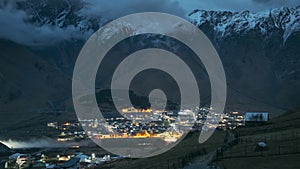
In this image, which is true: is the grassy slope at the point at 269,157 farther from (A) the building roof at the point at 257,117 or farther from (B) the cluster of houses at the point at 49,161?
(B) the cluster of houses at the point at 49,161

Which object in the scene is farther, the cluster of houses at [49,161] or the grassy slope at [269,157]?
the cluster of houses at [49,161]

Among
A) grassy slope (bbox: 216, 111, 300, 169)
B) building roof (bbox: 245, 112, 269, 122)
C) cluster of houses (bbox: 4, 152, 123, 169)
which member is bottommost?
cluster of houses (bbox: 4, 152, 123, 169)

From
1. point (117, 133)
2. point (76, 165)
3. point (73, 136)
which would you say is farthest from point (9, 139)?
point (76, 165)

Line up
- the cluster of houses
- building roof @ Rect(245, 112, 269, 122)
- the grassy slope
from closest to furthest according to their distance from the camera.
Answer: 1. the grassy slope
2. the cluster of houses
3. building roof @ Rect(245, 112, 269, 122)

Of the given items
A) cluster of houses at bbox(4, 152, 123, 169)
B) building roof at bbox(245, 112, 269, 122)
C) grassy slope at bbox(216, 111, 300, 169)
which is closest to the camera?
grassy slope at bbox(216, 111, 300, 169)

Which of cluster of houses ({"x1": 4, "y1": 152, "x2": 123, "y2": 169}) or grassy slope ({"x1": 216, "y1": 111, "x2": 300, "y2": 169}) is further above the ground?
grassy slope ({"x1": 216, "y1": 111, "x2": 300, "y2": 169})

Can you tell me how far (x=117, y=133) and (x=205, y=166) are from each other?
135289 mm

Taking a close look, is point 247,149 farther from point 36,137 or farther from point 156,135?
point 36,137

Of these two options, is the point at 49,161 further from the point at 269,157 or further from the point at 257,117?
the point at 269,157

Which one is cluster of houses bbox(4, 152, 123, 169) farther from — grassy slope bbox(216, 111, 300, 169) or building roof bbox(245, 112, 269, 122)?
grassy slope bbox(216, 111, 300, 169)

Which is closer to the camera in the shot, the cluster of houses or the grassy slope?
the grassy slope

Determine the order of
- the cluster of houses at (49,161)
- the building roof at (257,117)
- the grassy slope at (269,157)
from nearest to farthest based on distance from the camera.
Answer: the grassy slope at (269,157) → the cluster of houses at (49,161) → the building roof at (257,117)

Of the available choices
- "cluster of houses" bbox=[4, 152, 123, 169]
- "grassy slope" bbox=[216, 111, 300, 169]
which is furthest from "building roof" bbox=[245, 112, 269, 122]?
"grassy slope" bbox=[216, 111, 300, 169]

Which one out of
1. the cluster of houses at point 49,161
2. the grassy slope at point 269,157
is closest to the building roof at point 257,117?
the cluster of houses at point 49,161
